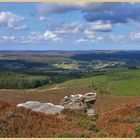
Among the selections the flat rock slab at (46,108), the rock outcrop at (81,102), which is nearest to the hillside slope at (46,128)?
the flat rock slab at (46,108)

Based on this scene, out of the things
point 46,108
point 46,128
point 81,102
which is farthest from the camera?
point 81,102

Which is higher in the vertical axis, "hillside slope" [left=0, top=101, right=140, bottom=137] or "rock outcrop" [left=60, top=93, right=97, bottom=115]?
"hillside slope" [left=0, top=101, right=140, bottom=137]

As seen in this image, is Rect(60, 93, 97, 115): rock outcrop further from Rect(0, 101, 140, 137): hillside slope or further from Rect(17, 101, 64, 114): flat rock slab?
Rect(0, 101, 140, 137): hillside slope

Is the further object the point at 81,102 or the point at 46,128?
the point at 81,102

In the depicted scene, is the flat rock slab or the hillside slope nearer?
the hillside slope

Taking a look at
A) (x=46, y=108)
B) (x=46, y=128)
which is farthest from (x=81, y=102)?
(x=46, y=128)

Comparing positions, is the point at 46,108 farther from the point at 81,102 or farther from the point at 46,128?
the point at 46,128

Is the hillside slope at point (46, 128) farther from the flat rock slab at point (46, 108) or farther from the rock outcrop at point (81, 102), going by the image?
the rock outcrop at point (81, 102)

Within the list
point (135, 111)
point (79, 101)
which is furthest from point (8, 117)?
point (79, 101)

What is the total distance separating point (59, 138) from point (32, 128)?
1790mm

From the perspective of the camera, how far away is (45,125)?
1734 cm

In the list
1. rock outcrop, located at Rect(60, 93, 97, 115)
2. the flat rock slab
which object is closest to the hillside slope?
the flat rock slab

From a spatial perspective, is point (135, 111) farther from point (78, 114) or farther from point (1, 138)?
point (1, 138)

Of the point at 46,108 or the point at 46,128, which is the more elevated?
the point at 46,128
